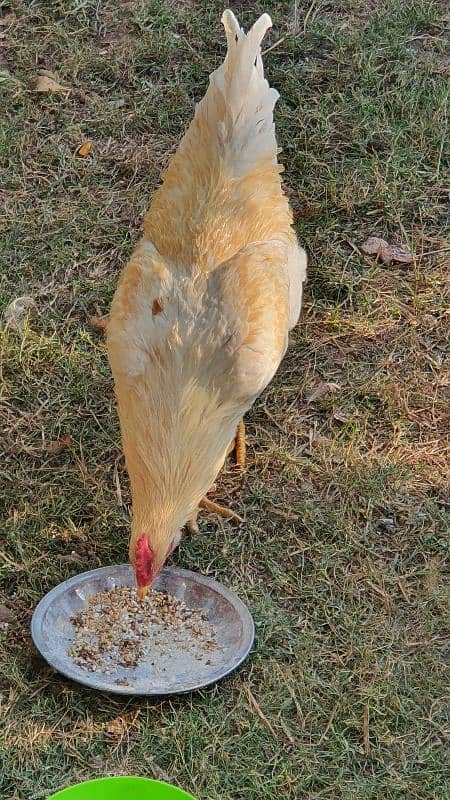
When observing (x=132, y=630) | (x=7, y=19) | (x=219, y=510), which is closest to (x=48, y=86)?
(x=7, y=19)

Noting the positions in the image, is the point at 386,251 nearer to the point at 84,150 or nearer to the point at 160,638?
the point at 84,150

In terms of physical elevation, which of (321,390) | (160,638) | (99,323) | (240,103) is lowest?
(160,638)

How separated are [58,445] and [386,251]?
198cm

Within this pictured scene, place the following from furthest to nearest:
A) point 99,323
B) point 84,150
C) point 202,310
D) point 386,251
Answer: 1. point 84,150
2. point 386,251
3. point 99,323
4. point 202,310

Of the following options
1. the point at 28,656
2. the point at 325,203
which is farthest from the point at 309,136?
the point at 28,656

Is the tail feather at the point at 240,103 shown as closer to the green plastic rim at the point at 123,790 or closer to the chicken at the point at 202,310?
the chicken at the point at 202,310

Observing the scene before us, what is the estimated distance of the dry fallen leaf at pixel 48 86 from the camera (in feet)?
17.8

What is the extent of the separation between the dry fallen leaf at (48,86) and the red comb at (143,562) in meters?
3.27

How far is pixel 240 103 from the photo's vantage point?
363 cm

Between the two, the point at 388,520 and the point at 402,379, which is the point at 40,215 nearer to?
the point at 402,379

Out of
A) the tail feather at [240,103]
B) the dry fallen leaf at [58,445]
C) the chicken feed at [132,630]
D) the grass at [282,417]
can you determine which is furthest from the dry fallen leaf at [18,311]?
the chicken feed at [132,630]

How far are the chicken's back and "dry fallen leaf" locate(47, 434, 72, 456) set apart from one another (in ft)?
3.40

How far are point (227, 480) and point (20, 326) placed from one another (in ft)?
4.33

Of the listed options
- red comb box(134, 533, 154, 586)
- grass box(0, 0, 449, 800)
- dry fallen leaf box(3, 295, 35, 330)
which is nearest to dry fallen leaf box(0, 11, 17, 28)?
grass box(0, 0, 449, 800)
